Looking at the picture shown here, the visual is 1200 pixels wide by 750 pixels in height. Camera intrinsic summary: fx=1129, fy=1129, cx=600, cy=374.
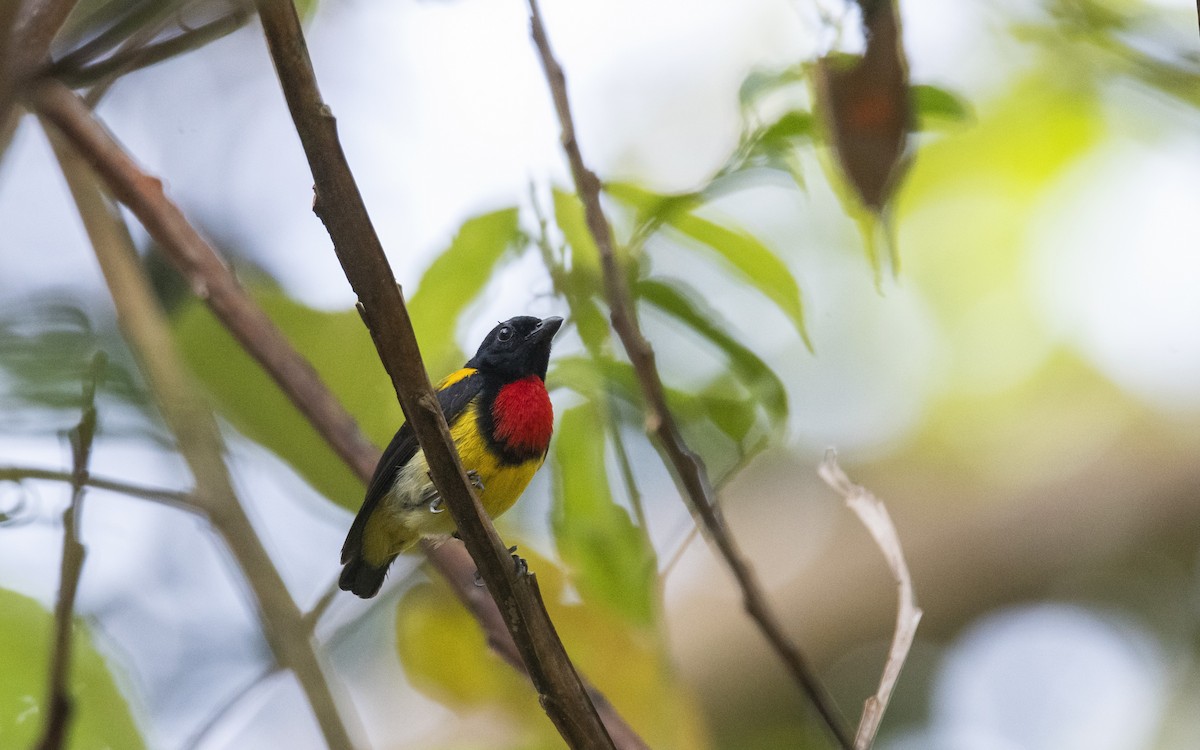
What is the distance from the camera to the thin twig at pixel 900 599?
171 cm

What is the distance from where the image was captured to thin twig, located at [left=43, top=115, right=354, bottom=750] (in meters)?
1.77

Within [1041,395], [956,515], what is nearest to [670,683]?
[956,515]

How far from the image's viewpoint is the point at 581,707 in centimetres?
152

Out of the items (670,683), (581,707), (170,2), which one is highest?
(170,2)

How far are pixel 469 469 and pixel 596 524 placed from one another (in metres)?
0.81

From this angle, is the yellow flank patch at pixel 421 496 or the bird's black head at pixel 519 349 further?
the bird's black head at pixel 519 349

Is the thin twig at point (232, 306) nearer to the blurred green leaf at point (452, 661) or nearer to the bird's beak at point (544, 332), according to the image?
the blurred green leaf at point (452, 661)

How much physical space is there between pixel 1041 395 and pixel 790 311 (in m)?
4.33

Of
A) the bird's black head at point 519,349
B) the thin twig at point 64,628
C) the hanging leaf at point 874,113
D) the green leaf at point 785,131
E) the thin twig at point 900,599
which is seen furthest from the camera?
the bird's black head at point 519,349

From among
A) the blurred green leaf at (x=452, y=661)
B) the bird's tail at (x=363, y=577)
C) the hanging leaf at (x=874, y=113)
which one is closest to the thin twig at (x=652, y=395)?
the hanging leaf at (x=874, y=113)

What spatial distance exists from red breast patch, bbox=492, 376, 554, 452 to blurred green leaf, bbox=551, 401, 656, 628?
29.9 inches

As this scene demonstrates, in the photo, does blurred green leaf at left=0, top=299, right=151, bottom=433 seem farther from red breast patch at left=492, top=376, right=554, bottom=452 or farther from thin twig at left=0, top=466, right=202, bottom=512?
red breast patch at left=492, top=376, right=554, bottom=452

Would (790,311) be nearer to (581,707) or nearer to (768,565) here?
(581,707)

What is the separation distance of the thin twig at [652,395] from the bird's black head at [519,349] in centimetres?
138
